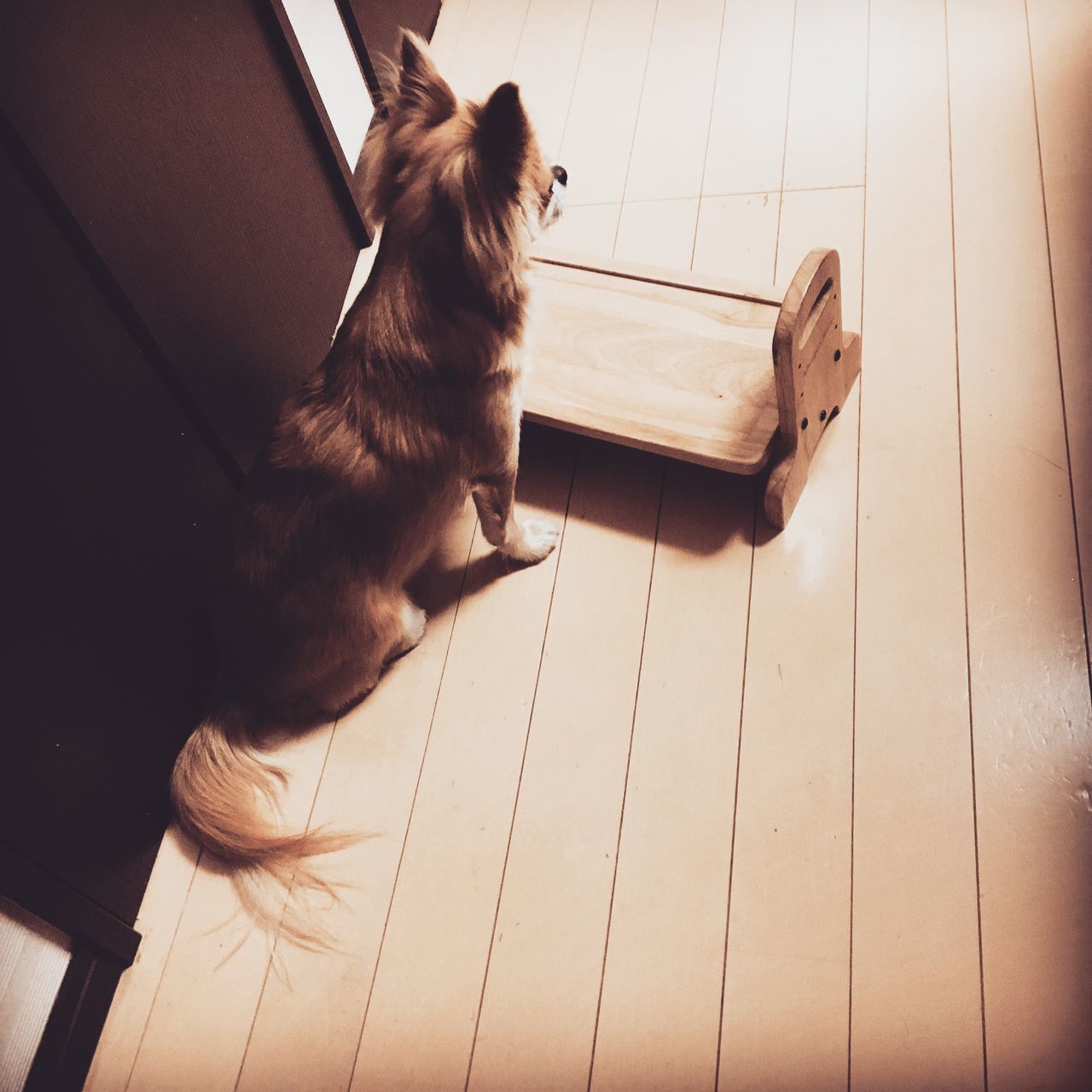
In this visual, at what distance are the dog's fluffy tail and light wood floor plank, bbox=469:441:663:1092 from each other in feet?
1.21

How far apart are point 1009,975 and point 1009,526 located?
2.86 feet

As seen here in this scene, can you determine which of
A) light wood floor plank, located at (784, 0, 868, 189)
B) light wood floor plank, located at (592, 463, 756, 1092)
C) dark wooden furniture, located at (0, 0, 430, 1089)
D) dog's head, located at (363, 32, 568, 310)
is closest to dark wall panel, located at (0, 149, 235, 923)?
dark wooden furniture, located at (0, 0, 430, 1089)

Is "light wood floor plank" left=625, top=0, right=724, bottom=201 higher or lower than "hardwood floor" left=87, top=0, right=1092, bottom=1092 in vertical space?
higher

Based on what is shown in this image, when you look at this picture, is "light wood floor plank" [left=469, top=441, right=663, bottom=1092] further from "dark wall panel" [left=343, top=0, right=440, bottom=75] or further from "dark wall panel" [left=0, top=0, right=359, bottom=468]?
"dark wall panel" [left=343, top=0, right=440, bottom=75]

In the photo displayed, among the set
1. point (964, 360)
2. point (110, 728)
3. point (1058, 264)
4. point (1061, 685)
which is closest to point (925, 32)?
point (1058, 264)

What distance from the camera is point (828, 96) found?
2529 mm

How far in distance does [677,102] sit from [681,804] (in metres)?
2.09

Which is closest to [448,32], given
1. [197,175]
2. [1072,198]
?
[197,175]

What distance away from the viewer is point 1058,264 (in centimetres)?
212

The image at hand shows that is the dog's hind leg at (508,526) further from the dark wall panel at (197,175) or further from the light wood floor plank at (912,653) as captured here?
the light wood floor plank at (912,653)

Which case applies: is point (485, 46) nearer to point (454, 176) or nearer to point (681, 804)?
point (454, 176)

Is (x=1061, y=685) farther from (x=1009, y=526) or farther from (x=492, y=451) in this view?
(x=492, y=451)

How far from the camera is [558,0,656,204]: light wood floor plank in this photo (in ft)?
8.45

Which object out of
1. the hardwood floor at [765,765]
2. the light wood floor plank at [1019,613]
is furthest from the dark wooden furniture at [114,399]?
the light wood floor plank at [1019,613]
